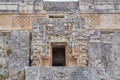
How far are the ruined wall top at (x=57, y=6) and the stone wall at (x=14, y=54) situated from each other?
2.75 metres

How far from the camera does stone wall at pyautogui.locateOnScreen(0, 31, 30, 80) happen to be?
10.6 meters

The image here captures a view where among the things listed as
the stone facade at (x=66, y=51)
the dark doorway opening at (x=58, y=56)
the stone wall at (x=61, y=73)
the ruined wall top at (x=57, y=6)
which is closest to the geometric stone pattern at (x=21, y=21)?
the ruined wall top at (x=57, y=6)

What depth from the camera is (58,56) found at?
501 inches

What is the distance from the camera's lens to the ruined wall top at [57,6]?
1491 cm

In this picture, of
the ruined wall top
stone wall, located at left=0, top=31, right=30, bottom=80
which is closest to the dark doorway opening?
stone wall, located at left=0, top=31, right=30, bottom=80

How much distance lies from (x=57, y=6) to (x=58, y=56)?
3.46m

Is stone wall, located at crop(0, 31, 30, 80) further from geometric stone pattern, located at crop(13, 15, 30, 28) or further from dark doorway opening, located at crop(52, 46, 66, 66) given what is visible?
geometric stone pattern, located at crop(13, 15, 30, 28)

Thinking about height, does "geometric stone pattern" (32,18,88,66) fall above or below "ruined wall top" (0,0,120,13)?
below

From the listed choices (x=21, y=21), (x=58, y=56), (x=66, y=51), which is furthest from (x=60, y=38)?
(x=21, y=21)

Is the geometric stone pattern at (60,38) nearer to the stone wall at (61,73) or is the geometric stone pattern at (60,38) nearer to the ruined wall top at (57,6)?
the stone wall at (61,73)

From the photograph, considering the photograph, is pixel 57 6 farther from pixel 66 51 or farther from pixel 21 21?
pixel 66 51

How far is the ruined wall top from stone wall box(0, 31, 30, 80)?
275cm

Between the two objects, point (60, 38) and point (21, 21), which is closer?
point (60, 38)

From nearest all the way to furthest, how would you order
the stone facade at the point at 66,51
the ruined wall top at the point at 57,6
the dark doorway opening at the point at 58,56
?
the stone facade at the point at 66,51 < the dark doorway opening at the point at 58,56 < the ruined wall top at the point at 57,6
